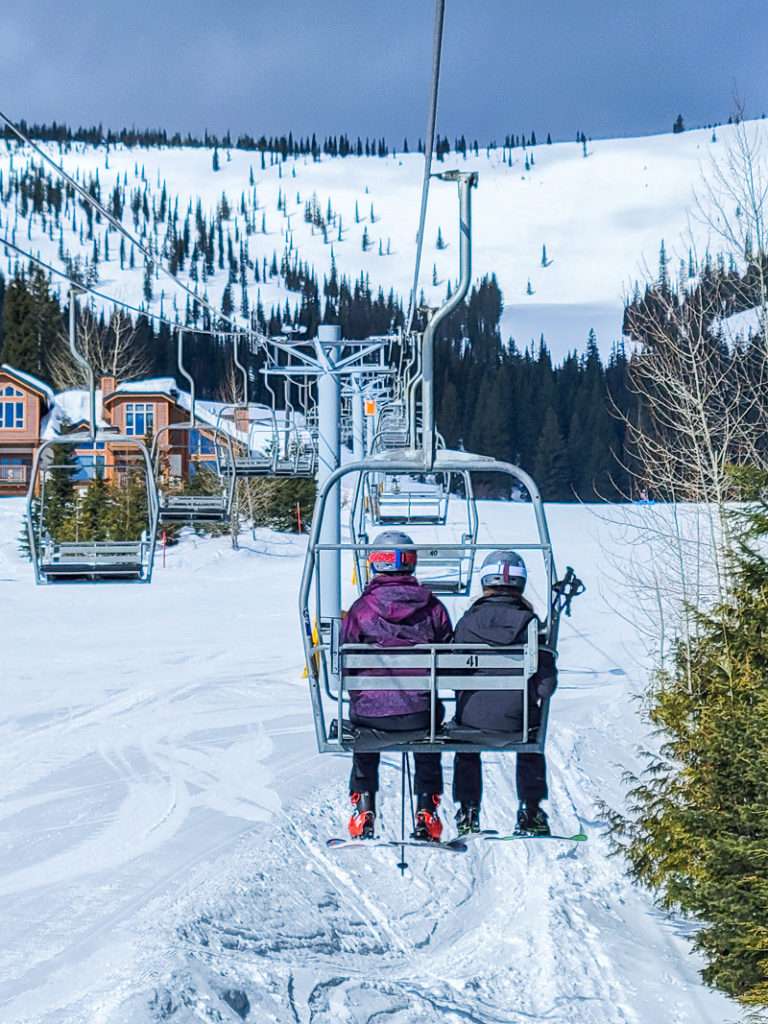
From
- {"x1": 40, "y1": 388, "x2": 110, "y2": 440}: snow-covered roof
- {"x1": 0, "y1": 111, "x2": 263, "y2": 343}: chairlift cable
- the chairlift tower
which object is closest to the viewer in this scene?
{"x1": 0, "y1": 111, "x2": 263, "y2": 343}: chairlift cable

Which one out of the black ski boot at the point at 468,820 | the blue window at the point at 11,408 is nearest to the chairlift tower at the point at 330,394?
the black ski boot at the point at 468,820

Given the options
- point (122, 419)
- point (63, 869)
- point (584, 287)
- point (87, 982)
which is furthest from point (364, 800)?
point (584, 287)

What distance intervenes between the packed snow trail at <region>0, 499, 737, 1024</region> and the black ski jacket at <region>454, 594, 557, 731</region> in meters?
4.32

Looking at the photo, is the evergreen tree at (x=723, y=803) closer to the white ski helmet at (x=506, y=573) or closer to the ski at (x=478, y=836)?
the ski at (x=478, y=836)

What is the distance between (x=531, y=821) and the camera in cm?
639

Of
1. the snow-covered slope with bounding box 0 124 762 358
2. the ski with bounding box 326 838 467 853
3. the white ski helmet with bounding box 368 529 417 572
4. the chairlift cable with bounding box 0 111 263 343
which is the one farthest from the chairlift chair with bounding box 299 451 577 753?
the snow-covered slope with bounding box 0 124 762 358

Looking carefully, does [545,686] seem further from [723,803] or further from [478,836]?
[723,803]

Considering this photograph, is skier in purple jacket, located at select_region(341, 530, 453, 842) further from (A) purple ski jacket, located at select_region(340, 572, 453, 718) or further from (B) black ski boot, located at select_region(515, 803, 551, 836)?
(B) black ski boot, located at select_region(515, 803, 551, 836)

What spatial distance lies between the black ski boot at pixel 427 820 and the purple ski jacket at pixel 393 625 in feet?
2.70

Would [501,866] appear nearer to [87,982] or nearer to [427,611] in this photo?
[87,982]

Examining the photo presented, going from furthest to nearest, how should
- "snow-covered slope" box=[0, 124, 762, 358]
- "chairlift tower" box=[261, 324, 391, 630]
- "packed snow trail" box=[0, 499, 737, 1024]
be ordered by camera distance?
"snow-covered slope" box=[0, 124, 762, 358] → "chairlift tower" box=[261, 324, 391, 630] → "packed snow trail" box=[0, 499, 737, 1024]

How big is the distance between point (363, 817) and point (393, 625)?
1.19m

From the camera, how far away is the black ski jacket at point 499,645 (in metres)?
5.97

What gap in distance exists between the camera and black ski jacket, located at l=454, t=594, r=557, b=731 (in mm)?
5973
